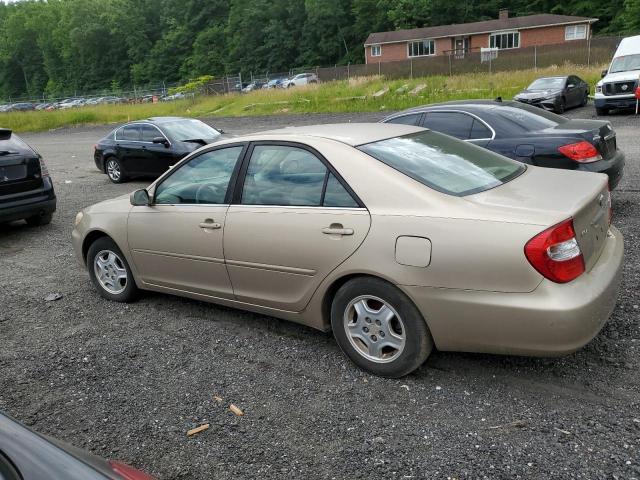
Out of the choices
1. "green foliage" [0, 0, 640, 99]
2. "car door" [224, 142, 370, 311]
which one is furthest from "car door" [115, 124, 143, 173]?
"green foliage" [0, 0, 640, 99]

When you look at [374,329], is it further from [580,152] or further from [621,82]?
[621,82]

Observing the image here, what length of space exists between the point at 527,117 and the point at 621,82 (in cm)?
1336

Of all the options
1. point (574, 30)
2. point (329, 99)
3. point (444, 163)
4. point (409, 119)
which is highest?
point (574, 30)

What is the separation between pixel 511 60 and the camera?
32375 mm

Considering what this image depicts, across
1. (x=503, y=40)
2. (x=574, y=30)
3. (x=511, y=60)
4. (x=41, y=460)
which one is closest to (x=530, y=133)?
(x=41, y=460)

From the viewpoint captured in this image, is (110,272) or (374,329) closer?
(374,329)

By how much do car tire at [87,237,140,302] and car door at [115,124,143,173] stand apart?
8.08 m

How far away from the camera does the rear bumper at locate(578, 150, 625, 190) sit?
21.8 ft

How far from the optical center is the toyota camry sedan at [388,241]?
10.5 ft

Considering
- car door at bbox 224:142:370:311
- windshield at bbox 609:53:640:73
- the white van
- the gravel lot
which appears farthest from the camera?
windshield at bbox 609:53:640:73

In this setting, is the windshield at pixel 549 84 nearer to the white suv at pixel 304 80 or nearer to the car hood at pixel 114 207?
the car hood at pixel 114 207

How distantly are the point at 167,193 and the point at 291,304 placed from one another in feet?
5.31

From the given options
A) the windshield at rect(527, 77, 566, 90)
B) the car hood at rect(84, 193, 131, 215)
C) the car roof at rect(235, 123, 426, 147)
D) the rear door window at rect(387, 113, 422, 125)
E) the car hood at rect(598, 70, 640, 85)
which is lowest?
the windshield at rect(527, 77, 566, 90)

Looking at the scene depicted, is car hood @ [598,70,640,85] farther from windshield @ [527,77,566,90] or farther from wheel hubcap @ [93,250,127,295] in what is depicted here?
wheel hubcap @ [93,250,127,295]
